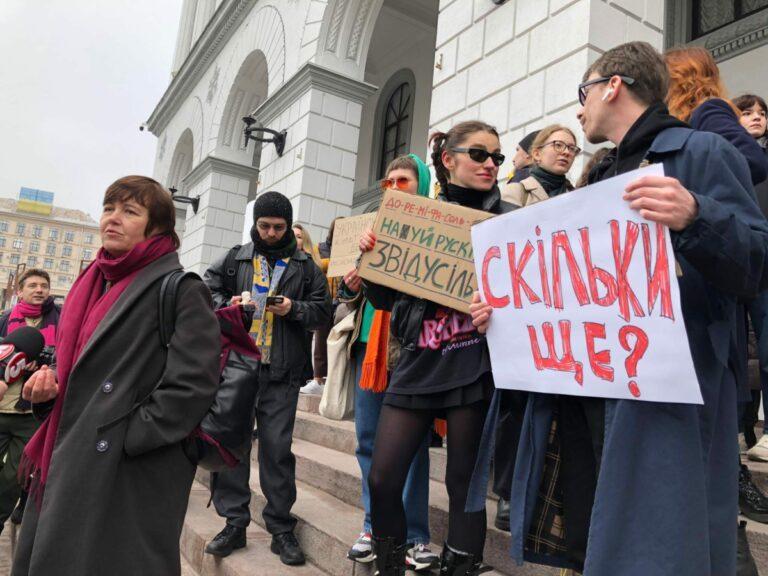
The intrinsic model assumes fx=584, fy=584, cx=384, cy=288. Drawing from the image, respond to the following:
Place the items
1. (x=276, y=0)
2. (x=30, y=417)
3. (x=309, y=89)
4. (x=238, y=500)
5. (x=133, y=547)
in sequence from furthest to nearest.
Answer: (x=276, y=0)
(x=309, y=89)
(x=30, y=417)
(x=238, y=500)
(x=133, y=547)

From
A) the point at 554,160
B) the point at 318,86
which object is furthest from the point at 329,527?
the point at 318,86

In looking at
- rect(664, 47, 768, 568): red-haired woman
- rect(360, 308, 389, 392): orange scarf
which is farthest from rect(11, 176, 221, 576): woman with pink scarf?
→ rect(664, 47, 768, 568): red-haired woman

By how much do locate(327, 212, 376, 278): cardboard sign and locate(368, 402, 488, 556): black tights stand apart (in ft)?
3.51

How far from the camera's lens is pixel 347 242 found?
329 centimetres

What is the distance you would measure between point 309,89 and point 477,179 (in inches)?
316

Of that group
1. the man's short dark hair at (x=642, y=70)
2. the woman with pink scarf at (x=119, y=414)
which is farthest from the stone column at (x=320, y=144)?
the man's short dark hair at (x=642, y=70)

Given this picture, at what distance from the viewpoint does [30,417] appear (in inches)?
163

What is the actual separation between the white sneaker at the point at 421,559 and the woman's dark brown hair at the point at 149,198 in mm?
1670

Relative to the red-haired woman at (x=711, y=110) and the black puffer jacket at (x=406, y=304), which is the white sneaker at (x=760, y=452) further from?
the black puffer jacket at (x=406, y=304)

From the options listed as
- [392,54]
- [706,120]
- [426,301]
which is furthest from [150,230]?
[392,54]

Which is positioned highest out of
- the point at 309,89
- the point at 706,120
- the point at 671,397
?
the point at 309,89

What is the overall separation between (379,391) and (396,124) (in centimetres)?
1179

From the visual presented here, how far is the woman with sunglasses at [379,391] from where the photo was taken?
2.66 metres

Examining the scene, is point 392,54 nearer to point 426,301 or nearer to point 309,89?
point 309,89
